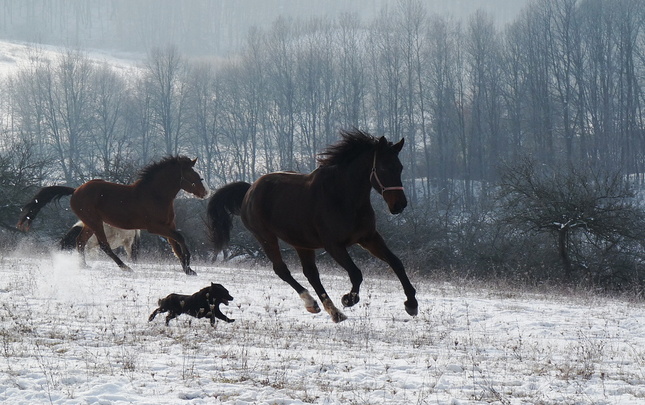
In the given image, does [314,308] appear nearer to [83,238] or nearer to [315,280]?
[315,280]

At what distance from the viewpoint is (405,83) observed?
58.5 meters

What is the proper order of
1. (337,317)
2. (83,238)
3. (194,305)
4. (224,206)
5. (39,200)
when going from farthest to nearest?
1. (39,200)
2. (83,238)
3. (224,206)
4. (337,317)
5. (194,305)

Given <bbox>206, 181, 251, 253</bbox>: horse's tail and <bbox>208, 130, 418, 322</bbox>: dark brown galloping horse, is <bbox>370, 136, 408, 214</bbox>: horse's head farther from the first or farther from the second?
<bbox>206, 181, 251, 253</bbox>: horse's tail

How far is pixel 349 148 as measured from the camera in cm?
912

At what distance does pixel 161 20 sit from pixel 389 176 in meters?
122

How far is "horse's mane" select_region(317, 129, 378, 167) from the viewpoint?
9.02 meters

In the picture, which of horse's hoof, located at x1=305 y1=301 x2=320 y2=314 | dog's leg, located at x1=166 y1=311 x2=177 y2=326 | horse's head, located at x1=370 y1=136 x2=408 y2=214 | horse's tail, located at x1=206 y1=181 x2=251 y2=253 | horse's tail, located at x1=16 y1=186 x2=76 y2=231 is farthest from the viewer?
horse's tail, located at x1=16 y1=186 x2=76 y2=231

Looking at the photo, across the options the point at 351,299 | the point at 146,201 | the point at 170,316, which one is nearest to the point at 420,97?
the point at 146,201

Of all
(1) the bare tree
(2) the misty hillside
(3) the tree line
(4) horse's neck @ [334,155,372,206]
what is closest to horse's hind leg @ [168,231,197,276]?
(4) horse's neck @ [334,155,372,206]

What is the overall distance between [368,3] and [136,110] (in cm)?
7104

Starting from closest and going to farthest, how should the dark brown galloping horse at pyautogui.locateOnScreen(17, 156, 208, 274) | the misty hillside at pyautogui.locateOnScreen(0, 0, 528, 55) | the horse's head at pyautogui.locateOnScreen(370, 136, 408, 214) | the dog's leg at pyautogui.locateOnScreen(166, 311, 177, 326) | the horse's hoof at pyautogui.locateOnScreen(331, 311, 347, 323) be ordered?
the dog's leg at pyautogui.locateOnScreen(166, 311, 177, 326)
the horse's head at pyautogui.locateOnScreen(370, 136, 408, 214)
the horse's hoof at pyautogui.locateOnScreen(331, 311, 347, 323)
the dark brown galloping horse at pyautogui.locateOnScreen(17, 156, 208, 274)
the misty hillside at pyautogui.locateOnScreen(0, 0, 528, 55)

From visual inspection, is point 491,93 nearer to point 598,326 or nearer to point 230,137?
point 230,137

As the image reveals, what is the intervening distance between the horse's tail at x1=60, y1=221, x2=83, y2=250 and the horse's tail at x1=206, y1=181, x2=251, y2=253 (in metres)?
5.51

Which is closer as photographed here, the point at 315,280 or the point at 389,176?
the point at 389,176
